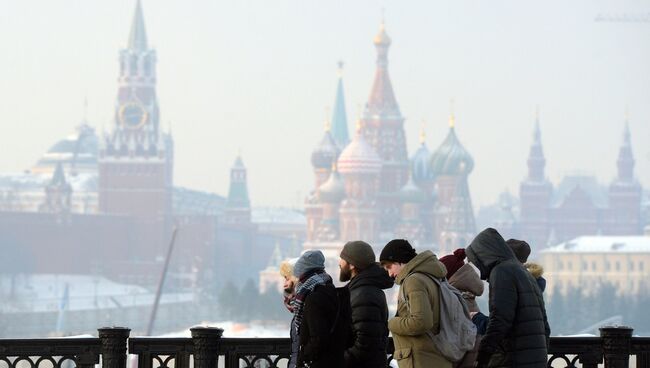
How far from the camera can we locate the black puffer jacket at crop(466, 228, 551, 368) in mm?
7168

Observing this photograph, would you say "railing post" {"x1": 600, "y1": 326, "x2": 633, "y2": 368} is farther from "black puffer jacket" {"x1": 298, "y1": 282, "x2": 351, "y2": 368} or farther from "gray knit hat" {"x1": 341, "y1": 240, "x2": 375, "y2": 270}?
"black puffer jacket" {"x1": 298, "y1": 282, "x2": 351, "y2": 368}

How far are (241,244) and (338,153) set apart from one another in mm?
9560

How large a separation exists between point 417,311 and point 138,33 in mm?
112655

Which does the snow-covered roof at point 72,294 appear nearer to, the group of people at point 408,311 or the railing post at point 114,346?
the railing post at point 114,346

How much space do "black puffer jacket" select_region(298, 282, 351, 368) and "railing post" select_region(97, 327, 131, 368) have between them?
132 cm

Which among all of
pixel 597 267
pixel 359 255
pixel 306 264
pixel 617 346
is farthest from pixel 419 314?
pixel 597 267

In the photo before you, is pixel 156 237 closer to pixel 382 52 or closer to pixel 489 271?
pixel 382 52

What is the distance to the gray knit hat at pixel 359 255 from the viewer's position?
7238 millimetres

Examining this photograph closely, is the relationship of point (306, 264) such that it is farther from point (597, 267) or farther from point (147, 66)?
point (147, 66)

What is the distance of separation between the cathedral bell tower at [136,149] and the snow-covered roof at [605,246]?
20.5m

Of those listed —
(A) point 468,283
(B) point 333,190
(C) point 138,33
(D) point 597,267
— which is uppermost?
(C) point 138,33

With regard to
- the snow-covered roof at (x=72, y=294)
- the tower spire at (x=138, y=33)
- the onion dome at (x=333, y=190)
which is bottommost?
the snow-covered roof at (x=72, y=294)

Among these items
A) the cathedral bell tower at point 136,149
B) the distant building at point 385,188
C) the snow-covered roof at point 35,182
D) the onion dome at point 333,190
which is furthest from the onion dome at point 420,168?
the snow-covered roof at point 35,182

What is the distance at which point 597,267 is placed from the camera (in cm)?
10312
